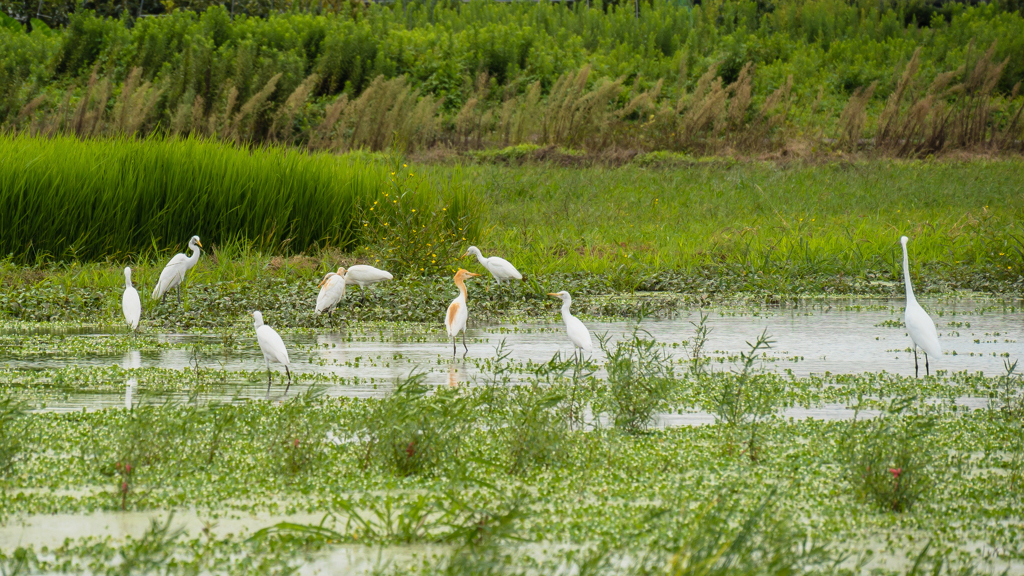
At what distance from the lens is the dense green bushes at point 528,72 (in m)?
23.0

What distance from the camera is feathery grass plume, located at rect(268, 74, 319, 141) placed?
2148 centimetres

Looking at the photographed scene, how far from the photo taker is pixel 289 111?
22.4m

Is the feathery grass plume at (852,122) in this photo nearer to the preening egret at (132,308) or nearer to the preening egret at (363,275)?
the preening egret at (363,275)

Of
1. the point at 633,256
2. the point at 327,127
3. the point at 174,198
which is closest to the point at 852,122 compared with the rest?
the point at 327,127

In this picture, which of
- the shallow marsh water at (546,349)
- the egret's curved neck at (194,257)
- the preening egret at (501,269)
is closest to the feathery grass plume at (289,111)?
the egret's curved neck at (194,257)

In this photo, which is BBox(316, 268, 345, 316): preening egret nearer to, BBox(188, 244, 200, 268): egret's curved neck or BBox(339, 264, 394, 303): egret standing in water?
BBox(339, 264, 394, 303): egret standing in water

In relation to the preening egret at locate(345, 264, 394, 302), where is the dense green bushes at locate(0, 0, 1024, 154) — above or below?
above

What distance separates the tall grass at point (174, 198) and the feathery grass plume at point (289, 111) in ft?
23.4

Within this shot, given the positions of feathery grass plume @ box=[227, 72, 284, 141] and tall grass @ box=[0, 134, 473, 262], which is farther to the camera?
feathery grass plume @ box=[227, 72, 284, 141]

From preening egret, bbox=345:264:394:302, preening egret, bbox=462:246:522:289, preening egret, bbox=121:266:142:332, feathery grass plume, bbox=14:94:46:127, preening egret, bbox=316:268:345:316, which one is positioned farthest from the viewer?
feathery grass plume, bbox=14:94:46:127

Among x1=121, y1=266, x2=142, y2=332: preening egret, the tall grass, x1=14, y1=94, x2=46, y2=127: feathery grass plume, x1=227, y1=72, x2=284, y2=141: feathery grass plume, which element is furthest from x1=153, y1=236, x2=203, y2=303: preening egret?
x1=14, y1=94, x2=46, y2=127: feathery grass plume

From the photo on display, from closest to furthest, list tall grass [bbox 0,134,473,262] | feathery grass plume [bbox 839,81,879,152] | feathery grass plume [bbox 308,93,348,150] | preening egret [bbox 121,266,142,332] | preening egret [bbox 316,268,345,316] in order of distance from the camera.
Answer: preening egret [bbox 121,266,142,332], preening egret [bbox 316,268,345,316], tall grass [bbox 0,134,473,262], feathery grass plume [bbox 308,93,348,150], feathery grass plume [bbox 839,81,879,152]

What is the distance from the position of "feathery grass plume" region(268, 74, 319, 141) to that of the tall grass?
7147 millimetres

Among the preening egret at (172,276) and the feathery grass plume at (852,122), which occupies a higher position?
the feathery grass plume at (852,122)
